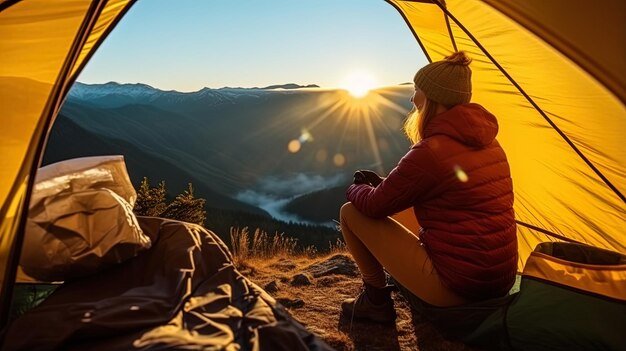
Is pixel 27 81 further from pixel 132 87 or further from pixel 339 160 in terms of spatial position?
pixel 132 87

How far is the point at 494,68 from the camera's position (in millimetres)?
3891

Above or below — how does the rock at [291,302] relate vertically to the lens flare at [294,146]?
above

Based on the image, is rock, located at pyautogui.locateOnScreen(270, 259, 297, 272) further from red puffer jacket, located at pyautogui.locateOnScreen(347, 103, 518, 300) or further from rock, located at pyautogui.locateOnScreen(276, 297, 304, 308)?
red puffer jacket, located at pyautogui.locateOnScreen(347, 103, 518, 300)

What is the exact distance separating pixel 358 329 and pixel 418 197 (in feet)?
3.47

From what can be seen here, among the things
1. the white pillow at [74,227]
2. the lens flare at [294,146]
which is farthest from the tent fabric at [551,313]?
the lens flare at [294,146]

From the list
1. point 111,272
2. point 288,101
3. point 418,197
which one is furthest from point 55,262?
point 288,101

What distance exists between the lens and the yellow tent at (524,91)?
230cm

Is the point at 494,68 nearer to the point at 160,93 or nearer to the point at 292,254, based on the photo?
the point at 292,254

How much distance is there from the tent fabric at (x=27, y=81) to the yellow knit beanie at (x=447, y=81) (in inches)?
87.3

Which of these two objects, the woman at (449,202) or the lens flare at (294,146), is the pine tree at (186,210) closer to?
the woman at (449,202)

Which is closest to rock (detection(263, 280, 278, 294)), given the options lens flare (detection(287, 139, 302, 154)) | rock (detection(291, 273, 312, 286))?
rock (detection(291, 273, 312, 286))

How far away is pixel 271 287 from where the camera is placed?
405 centimetres

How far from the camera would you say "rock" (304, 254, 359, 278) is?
4480mm

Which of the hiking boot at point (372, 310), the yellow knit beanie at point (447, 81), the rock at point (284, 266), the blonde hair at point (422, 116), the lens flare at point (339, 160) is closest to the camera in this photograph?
the yellow knit beanie at point (447, 81)
